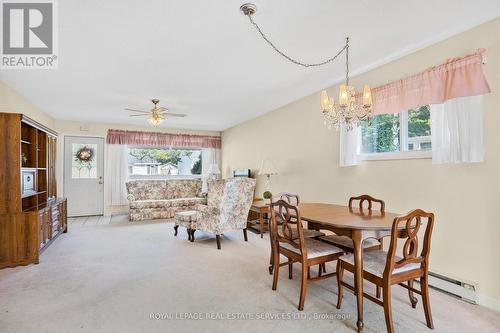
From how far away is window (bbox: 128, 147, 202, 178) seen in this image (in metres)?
7.03

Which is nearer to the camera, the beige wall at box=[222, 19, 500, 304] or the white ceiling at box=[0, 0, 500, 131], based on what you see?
the white ceiling at box=[0, 0, 500, 131]

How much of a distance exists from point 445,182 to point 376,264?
119cm

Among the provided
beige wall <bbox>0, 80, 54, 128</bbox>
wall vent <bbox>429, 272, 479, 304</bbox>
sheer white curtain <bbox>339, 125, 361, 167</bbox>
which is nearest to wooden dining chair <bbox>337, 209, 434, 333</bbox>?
wall vent <bbox>429, 272, 479, 304</bbox>

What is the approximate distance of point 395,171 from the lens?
2.89 metres

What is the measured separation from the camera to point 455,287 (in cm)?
235

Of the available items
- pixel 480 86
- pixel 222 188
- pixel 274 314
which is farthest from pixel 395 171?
pixel 222 188

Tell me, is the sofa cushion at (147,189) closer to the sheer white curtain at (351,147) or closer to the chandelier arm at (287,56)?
the sheer white curtain at (351,147)

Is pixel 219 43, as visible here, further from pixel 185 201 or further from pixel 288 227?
pixel 185 201

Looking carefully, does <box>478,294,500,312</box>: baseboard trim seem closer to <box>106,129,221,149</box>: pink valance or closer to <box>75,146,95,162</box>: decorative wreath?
<box>106,129,221,149</box>: pink valance

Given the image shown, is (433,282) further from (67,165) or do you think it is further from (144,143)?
(67,165)

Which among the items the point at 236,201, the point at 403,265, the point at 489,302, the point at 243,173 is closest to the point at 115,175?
the point at 243,173

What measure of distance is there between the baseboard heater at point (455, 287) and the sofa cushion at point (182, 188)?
217 inches

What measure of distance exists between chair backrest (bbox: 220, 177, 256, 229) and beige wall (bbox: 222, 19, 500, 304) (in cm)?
98

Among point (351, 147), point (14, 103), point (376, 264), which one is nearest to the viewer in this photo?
point (376, 264)
